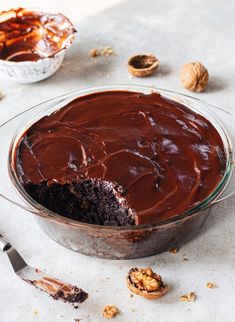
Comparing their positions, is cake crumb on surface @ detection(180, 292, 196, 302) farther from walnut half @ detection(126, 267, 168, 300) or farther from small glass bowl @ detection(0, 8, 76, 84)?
small glass bowl @ detection(0, 8, 76, 84)

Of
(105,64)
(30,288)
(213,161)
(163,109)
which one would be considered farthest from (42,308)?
(105,64)

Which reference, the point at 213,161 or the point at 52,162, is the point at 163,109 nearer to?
the point at 213,161

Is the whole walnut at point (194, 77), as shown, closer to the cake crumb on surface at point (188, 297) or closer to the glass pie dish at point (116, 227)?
the glass pie dish at point (116, 227)

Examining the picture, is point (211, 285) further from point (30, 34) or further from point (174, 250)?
point (30, 34)

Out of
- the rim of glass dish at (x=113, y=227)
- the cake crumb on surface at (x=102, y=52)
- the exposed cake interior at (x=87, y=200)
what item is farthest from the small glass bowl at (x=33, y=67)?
the exposed cake interior at (x=87, y=200)

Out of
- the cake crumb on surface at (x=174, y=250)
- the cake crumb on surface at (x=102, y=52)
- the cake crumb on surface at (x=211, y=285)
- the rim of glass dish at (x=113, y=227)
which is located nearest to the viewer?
the rim of glass dish at (x=113, y=227)
